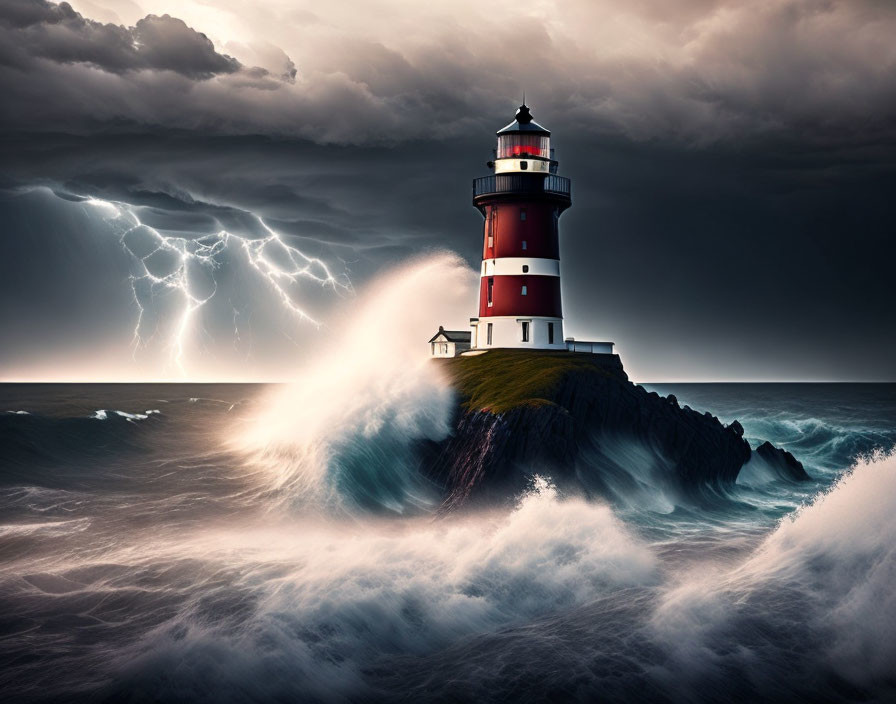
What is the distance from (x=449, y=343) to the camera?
44.4 metres

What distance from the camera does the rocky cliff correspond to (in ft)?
86.1

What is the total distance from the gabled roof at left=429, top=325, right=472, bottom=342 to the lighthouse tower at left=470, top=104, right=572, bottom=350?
223 inches

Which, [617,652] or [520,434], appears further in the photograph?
[520,434]

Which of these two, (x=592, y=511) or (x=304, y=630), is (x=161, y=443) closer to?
(x=592, y=511)

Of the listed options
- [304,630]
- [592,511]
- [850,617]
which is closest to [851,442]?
[592,511]

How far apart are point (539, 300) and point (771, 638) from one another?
2541cm

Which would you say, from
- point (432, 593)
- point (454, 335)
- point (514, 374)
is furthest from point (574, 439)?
point (454, 335)

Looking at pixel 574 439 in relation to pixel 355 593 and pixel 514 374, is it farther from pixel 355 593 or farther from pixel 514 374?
pixel 355 593

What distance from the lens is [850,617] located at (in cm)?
1480

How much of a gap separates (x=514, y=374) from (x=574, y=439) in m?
6.41

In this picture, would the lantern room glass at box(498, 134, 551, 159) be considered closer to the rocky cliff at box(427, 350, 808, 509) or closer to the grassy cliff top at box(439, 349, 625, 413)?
the grassy cliff top at box(439, 349, 625, 413)

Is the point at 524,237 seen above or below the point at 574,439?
above

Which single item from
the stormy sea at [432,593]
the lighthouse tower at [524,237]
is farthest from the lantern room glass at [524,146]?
the stormy sea at [432,593]

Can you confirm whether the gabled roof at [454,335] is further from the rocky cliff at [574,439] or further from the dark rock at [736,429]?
the dark rock at [736,429]
